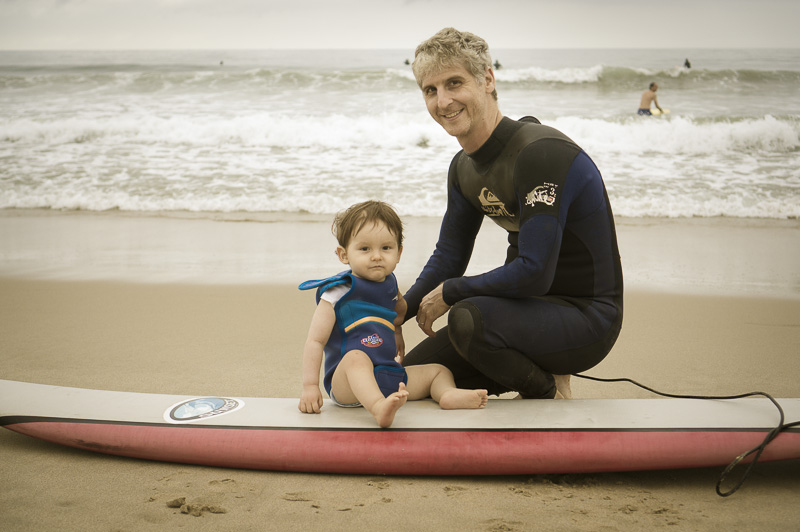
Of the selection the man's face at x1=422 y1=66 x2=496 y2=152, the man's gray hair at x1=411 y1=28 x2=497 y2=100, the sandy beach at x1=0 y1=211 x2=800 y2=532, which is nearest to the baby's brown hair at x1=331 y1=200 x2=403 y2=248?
the man's face at x1=422 y1=66 x2=496 y2=152

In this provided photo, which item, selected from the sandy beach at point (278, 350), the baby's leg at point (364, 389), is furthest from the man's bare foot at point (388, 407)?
the sandy beach at point (278, 350)

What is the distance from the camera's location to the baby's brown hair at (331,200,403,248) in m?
2.70

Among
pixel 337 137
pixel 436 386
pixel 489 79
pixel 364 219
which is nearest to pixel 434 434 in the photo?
pixel 436 386

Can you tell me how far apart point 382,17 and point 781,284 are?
20.8 meters

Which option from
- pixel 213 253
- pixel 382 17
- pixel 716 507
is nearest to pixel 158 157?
pixel 213 253

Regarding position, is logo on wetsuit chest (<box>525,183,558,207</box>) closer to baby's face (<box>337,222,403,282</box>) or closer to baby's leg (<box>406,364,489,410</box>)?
baby's face (<box>337,222,403,282</box>)

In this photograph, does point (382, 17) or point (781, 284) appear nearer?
point (781, 284)

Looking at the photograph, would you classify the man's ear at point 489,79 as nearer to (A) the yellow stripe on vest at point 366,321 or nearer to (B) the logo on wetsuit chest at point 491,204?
(B) the logo on wetsuit chest at point 491,204

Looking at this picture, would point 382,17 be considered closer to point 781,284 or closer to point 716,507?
point 781,284

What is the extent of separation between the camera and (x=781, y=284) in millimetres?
5707

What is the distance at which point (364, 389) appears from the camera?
2.58m

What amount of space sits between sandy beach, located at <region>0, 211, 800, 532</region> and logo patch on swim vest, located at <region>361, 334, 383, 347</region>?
0.49 m

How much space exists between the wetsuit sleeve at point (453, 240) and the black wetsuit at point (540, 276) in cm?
21

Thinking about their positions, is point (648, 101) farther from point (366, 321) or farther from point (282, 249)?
point (366, 321)
